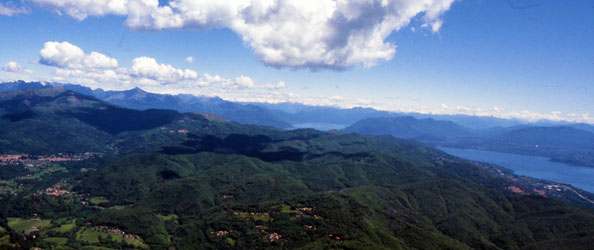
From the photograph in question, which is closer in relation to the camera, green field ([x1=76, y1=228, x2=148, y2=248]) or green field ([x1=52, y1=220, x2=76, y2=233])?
green field ([x1=76, y1=228, x2=148, y2=248])

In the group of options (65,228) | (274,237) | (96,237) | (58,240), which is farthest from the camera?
(65,228)

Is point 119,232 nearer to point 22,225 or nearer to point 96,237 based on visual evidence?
point 96,237

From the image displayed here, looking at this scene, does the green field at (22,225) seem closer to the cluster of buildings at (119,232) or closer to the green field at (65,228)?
the green field at (65,228)

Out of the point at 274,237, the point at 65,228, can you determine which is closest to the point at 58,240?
the point at 65,228

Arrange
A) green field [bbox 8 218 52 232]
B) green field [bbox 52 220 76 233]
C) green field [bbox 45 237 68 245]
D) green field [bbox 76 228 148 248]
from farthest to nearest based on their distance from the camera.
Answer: green field [bbox 8 218 52 232] → green field [bbox 52 220 76 233] → green field [bbox 76 228 148 248] → green field [bbox 45 237 68 245]

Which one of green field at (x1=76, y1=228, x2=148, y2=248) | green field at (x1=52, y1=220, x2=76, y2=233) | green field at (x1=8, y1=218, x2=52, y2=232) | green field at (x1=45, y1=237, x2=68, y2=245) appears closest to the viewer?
green field at (x1=45, y1=237, x2=68, y2=245)

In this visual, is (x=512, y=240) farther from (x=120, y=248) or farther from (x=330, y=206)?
(x=120, y=248)

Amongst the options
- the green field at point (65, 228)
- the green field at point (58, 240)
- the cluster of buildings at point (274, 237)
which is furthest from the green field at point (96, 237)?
the cluster of buildings at point (274, 237)

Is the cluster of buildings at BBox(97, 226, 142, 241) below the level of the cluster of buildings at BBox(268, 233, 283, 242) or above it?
below

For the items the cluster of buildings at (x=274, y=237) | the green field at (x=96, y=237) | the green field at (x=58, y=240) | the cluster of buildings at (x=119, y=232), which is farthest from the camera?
the cluster of buildings at (x=119, y=232)

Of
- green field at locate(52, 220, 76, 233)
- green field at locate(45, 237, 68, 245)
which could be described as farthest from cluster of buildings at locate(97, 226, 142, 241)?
green field at locate(45, 237, 68, 245)

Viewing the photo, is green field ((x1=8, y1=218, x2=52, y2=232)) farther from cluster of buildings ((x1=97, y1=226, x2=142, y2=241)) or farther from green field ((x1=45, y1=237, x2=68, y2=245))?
cluster of buildings ((x1=97, y1=226, x2=142, y2=241))

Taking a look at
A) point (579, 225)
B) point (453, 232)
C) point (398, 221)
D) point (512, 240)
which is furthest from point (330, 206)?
point (579, 225)

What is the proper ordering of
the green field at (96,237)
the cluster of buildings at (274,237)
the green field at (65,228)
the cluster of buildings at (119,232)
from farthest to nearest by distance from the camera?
the green field at (65,228) → the cluster of buildings at (119,232) → the green field at (96,237) → the cluster of buildings at (274,237)
